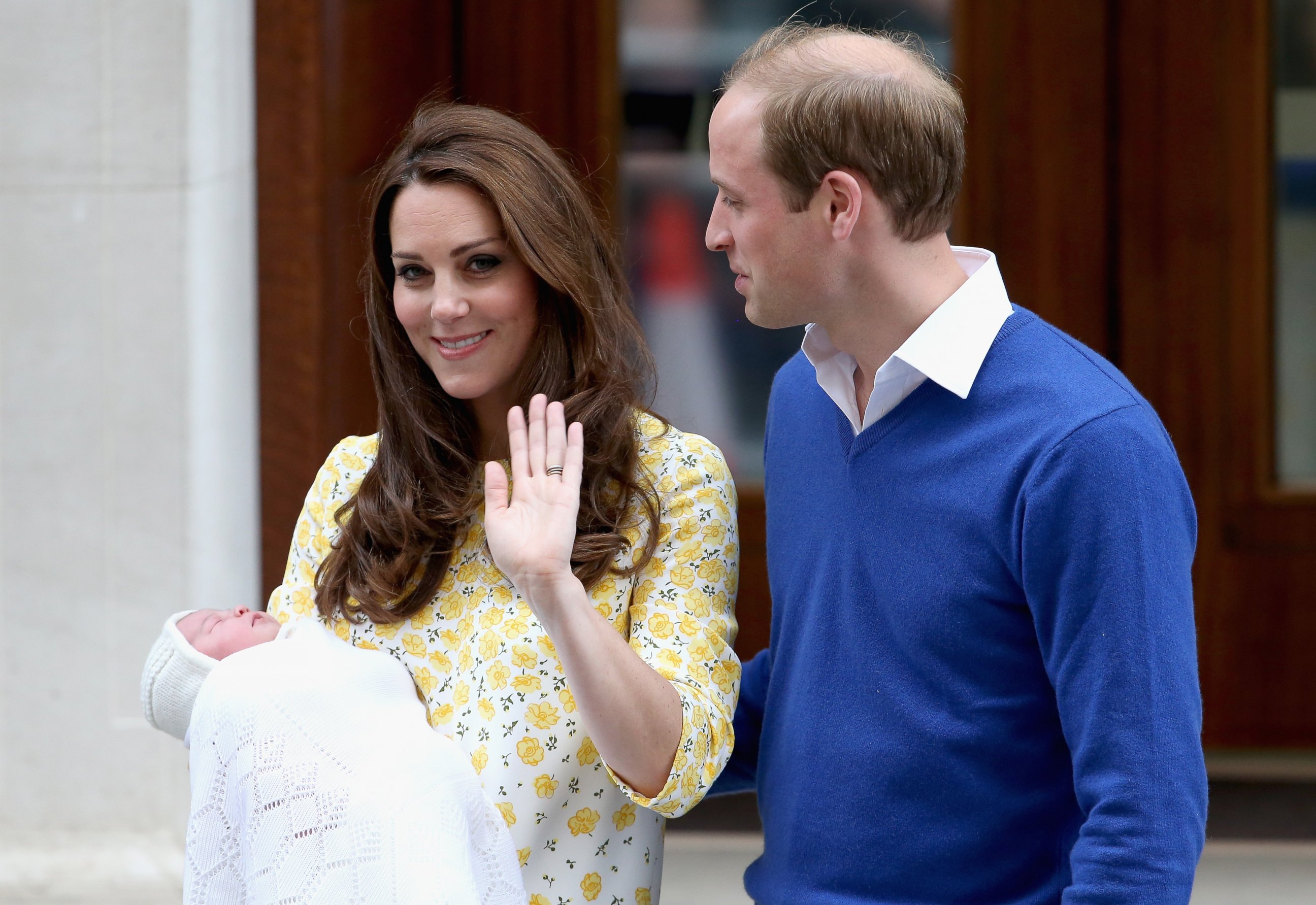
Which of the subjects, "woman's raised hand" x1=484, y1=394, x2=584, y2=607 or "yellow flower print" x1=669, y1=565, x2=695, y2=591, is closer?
"woman's raised hand" x1=484, y1=394, x2=584, y2=607

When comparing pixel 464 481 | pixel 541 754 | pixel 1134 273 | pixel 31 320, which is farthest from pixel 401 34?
pixel 541 754

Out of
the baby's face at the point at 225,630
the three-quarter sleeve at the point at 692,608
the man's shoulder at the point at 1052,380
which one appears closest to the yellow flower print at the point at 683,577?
the three-quarter sleeve at the point at 692,608

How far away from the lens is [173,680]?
195cm

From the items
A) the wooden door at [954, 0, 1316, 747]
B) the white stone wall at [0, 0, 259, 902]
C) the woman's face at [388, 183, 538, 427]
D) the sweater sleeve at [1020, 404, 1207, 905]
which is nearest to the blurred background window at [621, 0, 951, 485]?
the wooden door at [954, 0, 1316, 747]

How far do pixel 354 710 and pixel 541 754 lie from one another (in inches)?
9.6

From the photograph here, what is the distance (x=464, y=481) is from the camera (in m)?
1.98

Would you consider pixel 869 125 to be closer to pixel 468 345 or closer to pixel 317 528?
pixel 468 345

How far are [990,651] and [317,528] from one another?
103 centimetres

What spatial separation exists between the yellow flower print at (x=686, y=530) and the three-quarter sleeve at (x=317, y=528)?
52 cm

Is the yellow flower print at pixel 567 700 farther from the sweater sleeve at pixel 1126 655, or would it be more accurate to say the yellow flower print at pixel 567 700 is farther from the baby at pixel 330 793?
the sweater sleeve at pixel 1126 655

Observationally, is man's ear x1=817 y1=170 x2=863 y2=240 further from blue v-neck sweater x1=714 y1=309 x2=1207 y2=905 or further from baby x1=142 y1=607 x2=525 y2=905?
baby x1=142 y1=607 x2=525 y2=905

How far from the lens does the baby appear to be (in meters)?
1.62

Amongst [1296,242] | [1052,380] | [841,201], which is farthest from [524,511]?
[1296,242]

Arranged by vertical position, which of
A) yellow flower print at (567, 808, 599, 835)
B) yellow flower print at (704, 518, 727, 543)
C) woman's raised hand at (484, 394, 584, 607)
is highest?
woman's raised hand at (484, 394, 584, 607)
